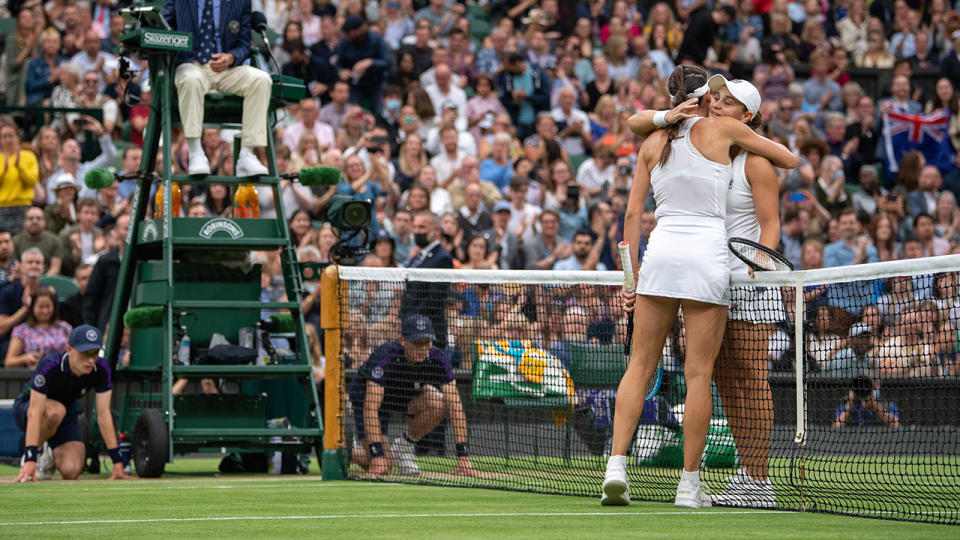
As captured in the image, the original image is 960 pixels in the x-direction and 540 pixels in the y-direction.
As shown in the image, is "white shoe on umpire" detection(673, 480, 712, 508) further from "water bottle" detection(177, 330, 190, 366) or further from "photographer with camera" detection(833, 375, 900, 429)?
"water bottle" detection(177, 330, 190, 366)

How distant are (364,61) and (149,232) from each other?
858cm

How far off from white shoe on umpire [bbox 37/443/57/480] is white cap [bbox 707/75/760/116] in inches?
245

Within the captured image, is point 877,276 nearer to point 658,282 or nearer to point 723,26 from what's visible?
point 658,282

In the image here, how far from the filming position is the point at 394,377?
11.0 metres

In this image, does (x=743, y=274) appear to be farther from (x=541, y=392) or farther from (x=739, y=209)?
(x=541, y=392)

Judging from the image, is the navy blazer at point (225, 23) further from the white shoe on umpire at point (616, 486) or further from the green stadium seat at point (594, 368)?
the white shoe on umpire at point (616, 486)

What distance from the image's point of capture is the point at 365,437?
10.7 metres

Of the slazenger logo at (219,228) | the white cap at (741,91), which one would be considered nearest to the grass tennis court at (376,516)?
the white cap at (741,91)

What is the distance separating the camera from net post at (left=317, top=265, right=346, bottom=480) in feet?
34.5

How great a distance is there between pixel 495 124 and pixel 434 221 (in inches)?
181

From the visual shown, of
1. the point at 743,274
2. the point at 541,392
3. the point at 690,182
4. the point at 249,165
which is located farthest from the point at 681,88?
the point at 249,165

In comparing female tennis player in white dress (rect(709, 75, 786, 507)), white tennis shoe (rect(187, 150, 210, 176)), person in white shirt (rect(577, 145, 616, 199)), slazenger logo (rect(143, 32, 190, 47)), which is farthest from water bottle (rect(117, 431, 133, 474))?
person in white shirt (rect(577, 145, 616, 199))

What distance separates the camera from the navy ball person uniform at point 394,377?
1087 centimetres

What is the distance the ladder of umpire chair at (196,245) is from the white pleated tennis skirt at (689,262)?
4108 mm
